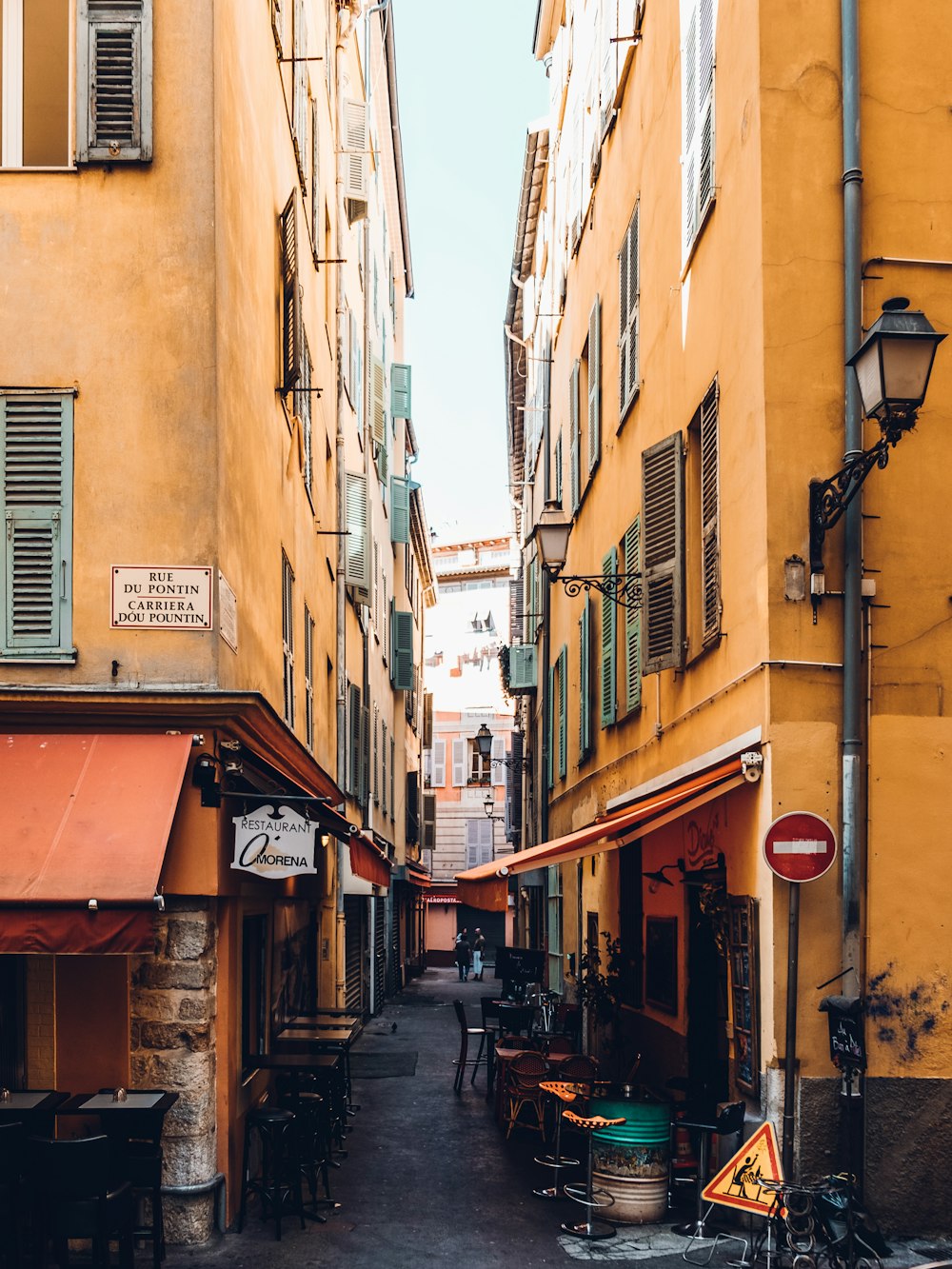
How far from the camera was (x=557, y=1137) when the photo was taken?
36.3 ft

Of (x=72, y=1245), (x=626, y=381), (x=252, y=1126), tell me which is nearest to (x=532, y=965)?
(x=626, y=381)

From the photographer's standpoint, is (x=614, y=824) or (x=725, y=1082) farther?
(x=725, y=1082)

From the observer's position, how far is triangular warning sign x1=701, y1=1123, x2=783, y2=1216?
329 inches

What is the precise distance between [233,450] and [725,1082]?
6.04 m

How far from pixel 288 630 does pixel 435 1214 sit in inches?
241

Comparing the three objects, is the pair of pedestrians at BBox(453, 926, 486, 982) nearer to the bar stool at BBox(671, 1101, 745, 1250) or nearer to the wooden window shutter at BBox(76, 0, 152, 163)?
the bar stool at BBox(671, 1101, 745, 1250)

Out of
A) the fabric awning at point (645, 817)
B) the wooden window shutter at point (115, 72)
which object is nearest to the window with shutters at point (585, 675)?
the fabric awning at point (645, 817)

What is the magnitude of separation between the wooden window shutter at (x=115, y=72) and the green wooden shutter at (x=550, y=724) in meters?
14.4

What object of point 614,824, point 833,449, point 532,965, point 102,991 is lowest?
point 532,965

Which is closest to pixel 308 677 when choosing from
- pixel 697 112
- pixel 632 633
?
pixel 632 633

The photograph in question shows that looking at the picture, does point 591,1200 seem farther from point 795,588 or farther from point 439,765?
point 439,765

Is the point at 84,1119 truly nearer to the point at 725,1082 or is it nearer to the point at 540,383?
the point at 725,1082

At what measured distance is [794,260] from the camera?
950 centimetres

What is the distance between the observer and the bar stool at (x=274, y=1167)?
33.1 feet
